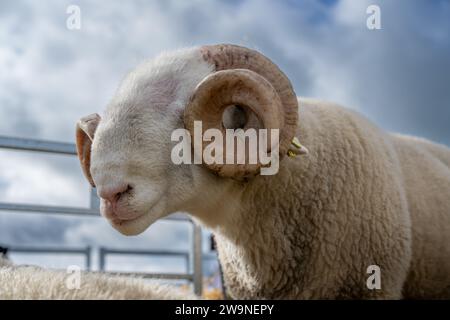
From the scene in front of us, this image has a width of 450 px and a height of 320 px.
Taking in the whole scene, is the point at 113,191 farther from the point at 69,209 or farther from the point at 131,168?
A: the point at 69,209

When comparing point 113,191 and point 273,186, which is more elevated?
point 273,186

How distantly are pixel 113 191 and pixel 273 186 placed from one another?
822 millimetres

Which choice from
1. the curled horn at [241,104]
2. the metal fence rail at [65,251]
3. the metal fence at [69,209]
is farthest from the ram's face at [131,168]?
the metal fence rail at [65,251]

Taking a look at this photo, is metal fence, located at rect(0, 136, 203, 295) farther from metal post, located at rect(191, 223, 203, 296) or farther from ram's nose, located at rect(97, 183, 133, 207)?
ram's nose, located at rect(97, 183, 133, 207)

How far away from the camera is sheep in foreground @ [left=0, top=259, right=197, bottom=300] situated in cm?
149

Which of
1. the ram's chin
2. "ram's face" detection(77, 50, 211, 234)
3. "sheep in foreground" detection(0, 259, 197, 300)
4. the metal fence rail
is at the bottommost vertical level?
"sheep in foreground" detection(0, 259, 197, 300)

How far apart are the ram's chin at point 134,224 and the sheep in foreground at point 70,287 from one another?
54 centimetres

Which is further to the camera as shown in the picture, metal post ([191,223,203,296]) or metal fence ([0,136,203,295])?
metal post ([191,223,203,296])

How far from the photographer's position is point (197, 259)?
574 centimetres

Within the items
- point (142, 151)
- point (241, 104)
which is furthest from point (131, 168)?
point (241, 104)

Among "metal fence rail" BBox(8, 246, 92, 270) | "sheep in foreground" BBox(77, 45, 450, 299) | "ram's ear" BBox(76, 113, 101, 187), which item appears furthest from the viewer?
"metal fence rail" BBox(8, 246, 92, 270)

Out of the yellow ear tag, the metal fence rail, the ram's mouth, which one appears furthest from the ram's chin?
the metal fence rail

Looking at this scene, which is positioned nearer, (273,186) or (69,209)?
(273,186)
